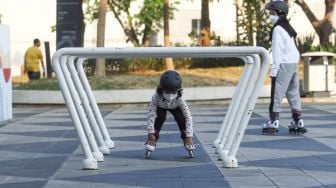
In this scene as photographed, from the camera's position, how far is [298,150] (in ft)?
32.0

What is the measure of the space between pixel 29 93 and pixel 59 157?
9897 mm

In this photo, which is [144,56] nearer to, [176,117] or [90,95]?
[176,117]

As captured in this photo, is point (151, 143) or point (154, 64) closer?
point (151, 143)

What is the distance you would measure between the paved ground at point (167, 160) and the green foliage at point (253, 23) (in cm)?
1222

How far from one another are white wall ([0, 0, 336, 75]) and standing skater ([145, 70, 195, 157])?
91.1 ft

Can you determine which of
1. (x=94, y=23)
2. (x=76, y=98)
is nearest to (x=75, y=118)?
(x=76, y=98)

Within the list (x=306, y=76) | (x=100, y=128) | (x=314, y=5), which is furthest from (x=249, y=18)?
(x=100, y=128)

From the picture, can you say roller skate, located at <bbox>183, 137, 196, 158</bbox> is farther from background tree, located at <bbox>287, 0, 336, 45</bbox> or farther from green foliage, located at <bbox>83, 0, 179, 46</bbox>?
green foliage, located at <bbox>83, 0, 179, 46</bbox>

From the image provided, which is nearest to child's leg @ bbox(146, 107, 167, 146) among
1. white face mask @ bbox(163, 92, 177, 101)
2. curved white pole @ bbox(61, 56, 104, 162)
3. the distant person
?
white face mask @ bbox(163, 92, 177, 101)

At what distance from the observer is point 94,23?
3734 cm

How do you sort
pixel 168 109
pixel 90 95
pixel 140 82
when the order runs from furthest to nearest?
pixel 140 82 → pixel 90 95 → pixel 168 109

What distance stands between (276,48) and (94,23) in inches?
1058

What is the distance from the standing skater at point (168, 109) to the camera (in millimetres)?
8897

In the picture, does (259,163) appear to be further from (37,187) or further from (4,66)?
(4,66)
